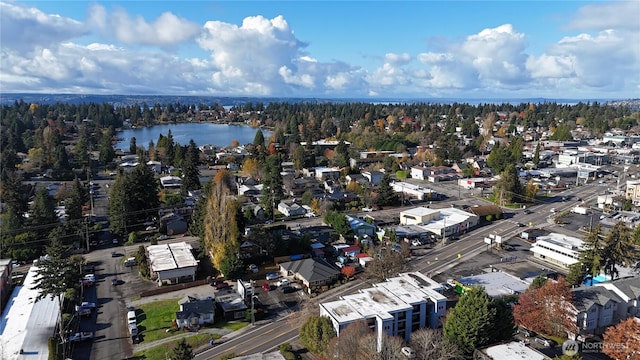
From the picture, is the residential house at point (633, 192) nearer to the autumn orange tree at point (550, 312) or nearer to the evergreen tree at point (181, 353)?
the autumn orange tree at point (550, 312)

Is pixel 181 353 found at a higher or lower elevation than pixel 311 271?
higher

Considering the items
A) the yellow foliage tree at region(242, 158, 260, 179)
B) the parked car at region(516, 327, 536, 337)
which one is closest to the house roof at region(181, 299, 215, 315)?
the parked car at region(516, 327, 536, 337)

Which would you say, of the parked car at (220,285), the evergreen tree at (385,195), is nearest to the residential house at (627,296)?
the parked car at (220,285)

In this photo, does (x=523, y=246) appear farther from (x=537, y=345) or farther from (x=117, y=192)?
(x=117, y=192)

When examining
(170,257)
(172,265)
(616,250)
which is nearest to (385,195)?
(616,250)

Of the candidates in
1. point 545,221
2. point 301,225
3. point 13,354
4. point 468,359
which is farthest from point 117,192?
point 545,221

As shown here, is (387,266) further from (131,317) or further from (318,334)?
(131,317)
